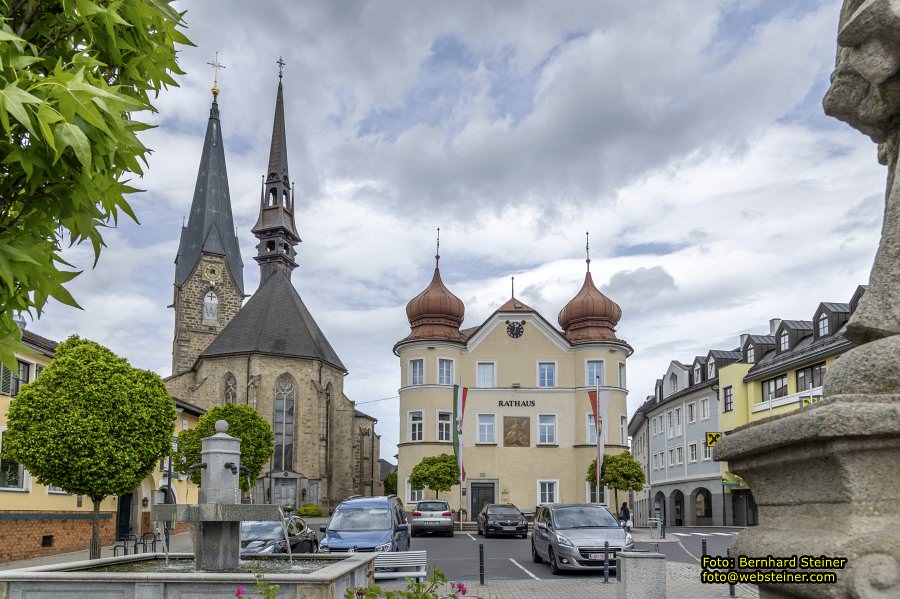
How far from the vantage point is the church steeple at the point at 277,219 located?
80.0 metres

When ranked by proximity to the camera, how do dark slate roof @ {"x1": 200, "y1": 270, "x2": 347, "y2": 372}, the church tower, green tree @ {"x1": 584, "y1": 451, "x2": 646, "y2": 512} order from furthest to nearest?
1. the church tower
2. dark slate roof @ {"x1": 200, "y1": 270, "x2": 347, "y2": 372}
3. green tree @ {"x1": 584, "y1": 451, "x2": 646, "y2": 512}

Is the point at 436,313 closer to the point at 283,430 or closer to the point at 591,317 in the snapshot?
the point at 591,317

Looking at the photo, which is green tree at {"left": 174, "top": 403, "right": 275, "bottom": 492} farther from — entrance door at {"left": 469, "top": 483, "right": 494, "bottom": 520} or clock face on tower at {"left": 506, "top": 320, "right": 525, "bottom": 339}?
clock face on tower at {"left": 506, "top": 320, "right": 525, "bottom": 339}

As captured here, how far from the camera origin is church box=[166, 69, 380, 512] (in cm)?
6328

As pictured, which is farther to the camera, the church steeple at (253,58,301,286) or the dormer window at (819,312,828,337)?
the church steeple at (253,58,301,286)

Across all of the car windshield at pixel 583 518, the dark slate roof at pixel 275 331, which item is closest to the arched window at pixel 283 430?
the dark slate roof at pixel 275 331

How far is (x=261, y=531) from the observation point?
20562 mm

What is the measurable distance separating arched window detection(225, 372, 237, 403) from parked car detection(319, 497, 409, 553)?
144 feet

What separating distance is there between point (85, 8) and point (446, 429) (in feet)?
164

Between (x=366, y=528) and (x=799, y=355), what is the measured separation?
104 ft

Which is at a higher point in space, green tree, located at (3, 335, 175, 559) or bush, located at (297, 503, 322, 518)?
green tree, located at (3, 335, 175, 559)

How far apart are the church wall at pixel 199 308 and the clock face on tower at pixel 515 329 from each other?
110 ft

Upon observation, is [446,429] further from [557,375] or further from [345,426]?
[345,426]

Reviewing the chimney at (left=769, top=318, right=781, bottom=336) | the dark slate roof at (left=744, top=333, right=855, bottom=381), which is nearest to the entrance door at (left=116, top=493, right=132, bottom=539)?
the dark slate roof at (left=744, top=333, right=855, bottom=381)
